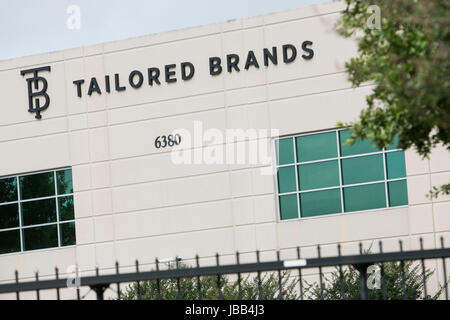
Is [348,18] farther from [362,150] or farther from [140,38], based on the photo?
[140,38]

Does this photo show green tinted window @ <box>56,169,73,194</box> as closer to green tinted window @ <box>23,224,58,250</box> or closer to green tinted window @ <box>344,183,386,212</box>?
green tinted window @ <box>23,224,58,250</box>

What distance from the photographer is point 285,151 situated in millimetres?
30016

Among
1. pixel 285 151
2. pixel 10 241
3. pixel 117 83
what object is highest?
pixel 117 83

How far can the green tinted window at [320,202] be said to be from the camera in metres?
29.4

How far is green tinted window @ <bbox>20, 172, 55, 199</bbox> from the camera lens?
107 feet

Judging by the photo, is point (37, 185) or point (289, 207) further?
point (37, 185)

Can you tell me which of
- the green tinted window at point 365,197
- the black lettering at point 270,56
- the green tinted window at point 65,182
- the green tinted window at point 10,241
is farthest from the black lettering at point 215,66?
the green tinted window at point 10,241

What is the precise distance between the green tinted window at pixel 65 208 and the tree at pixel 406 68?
20246 mm

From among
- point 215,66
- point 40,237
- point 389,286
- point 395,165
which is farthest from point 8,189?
point 389,286

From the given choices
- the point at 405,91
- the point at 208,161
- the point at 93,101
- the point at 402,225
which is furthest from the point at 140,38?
the point at 405,91

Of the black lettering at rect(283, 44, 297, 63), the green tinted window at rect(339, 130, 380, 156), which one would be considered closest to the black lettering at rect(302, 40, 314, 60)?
the black lettering at rect(283, 44, 297, 63)

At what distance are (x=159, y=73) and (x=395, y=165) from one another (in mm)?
7888

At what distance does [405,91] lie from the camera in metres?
10.9

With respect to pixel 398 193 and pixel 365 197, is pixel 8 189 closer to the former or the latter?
pixel 365 197
